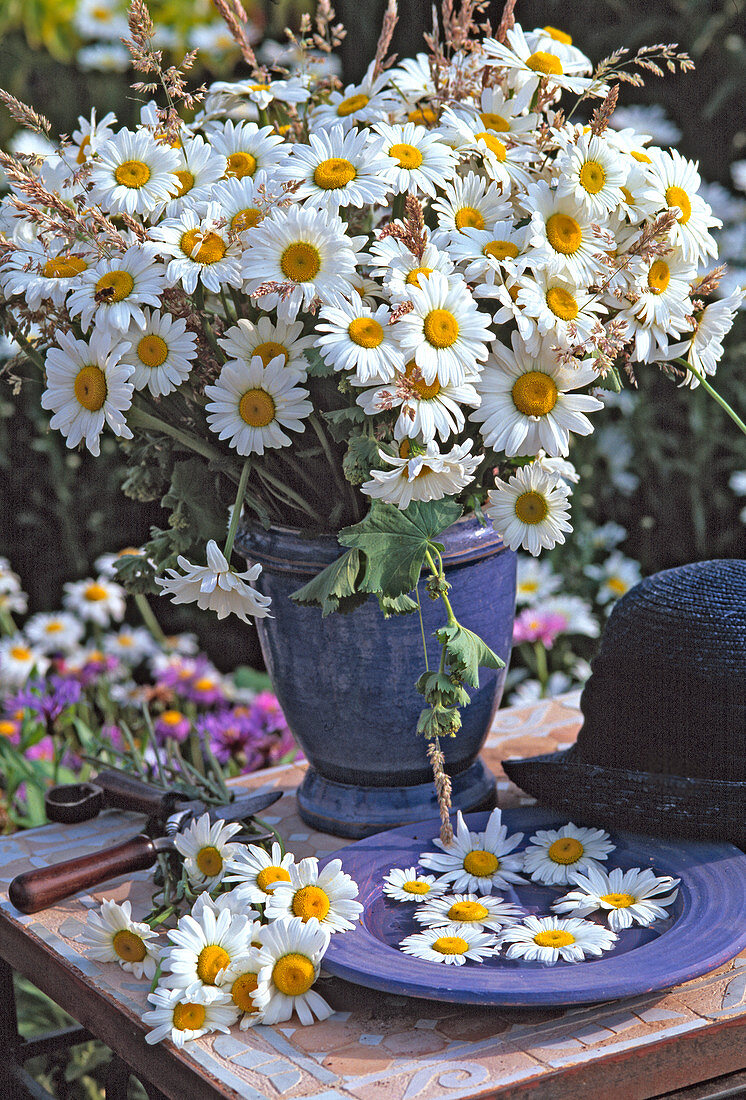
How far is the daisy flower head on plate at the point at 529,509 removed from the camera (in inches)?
34.3

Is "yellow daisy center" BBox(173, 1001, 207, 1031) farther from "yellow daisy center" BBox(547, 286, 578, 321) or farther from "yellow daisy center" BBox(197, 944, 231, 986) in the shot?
"yellow daisy center" BBox(547, 286, 578, 321)

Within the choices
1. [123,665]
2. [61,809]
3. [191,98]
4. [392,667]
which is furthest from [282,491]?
[123,665]

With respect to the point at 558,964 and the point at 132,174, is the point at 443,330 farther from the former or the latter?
the point at 558,964

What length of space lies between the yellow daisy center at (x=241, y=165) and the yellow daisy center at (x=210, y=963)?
563 mm

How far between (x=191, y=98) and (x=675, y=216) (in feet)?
1.19

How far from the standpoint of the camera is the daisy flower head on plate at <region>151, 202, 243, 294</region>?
0.83 metres

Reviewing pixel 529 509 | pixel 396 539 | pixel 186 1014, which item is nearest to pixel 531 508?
pixel 529 509

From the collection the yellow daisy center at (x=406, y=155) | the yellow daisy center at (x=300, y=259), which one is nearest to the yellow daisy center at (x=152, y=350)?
the yellow daisy center at (x=300, y=259)

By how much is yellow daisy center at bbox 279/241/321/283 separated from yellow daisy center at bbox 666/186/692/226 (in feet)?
0.90

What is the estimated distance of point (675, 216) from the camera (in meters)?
0.87

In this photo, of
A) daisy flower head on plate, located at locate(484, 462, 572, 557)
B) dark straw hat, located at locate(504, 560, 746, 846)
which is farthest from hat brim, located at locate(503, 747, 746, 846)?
daisy flower head on plate, located at locate(484, 462, 572, 557)

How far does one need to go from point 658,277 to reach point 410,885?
50cm

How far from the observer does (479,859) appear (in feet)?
3.15

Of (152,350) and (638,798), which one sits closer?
(152,350)
